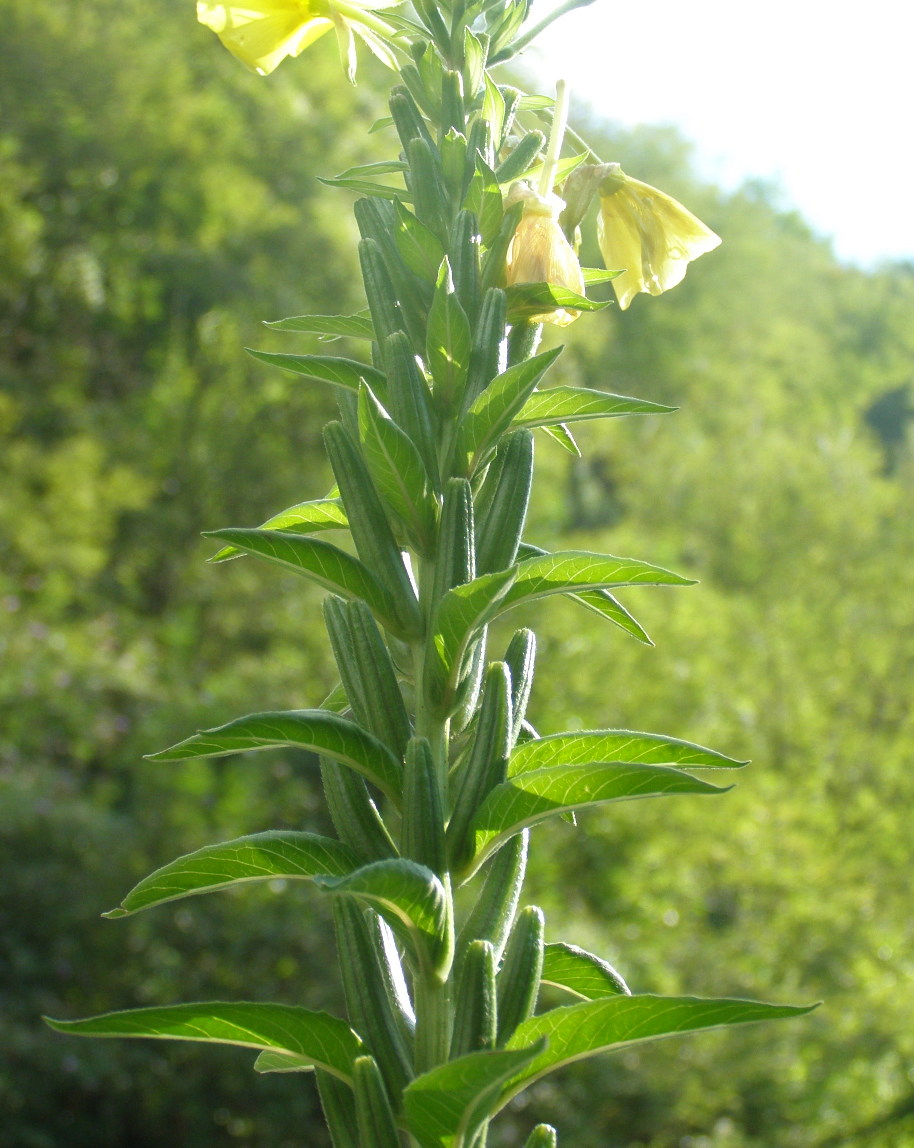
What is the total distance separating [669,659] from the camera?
25.4 feet

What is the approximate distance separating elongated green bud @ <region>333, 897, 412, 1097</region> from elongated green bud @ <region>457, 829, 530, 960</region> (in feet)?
0.18

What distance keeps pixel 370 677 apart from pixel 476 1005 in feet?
0.65

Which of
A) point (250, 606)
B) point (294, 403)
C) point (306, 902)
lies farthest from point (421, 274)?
point (294, 403)

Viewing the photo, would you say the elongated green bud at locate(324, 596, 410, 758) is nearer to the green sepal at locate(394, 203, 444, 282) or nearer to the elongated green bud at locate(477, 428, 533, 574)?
the elongated green bud at locate(477, 428, 533, 574)

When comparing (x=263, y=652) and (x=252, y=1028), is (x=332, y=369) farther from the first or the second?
(x=263, y=652)

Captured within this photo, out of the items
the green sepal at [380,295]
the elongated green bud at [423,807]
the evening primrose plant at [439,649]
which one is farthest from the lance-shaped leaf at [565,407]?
the elongated green bud at [423,807]

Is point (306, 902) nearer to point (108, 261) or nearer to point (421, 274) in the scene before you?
point (421, 274)

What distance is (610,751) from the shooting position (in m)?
0.62

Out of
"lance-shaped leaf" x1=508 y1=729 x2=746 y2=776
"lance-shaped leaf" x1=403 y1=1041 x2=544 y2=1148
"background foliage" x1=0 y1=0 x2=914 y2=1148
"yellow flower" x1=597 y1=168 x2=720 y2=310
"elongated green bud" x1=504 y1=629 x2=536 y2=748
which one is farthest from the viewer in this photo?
"background foliage" x1=0 y1=0 x2=914 y2=1148

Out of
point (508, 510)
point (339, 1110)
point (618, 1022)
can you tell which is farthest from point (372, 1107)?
point (508, 510)

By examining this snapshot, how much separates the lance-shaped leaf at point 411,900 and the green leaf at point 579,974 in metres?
0.11

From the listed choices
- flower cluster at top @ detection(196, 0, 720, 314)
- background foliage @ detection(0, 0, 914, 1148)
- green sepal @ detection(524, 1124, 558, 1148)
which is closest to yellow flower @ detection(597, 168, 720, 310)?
flower cluster at top @ detection(196, 0, 720, 314)

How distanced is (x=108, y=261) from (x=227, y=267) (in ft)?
4.93

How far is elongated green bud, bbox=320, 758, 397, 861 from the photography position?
0.63 meters
